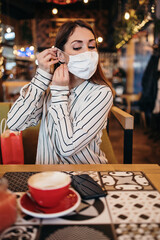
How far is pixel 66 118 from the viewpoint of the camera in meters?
1.27

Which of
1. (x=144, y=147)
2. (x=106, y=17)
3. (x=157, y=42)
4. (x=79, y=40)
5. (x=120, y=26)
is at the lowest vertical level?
(x=144, y=147)

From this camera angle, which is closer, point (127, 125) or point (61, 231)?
point (61, 231)

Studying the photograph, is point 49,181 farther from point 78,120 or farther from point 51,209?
point 78,120

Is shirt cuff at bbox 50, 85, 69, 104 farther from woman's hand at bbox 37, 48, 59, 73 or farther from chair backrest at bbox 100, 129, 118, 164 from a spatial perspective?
chair backrest at bbox 100, 129, 118, 164

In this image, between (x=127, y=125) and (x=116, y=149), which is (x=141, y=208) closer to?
(x=127, y=125)

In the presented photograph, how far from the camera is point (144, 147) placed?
4465mm

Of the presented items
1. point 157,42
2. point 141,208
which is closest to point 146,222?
point 141,208

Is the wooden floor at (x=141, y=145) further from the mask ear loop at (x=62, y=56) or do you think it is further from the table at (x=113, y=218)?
the table at (x=113, y=218)

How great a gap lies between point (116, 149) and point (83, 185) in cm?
355

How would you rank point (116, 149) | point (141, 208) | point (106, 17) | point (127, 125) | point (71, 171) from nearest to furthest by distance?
point (141, 208) → point (71, 171) → point (127, 125) → point (116, 149) → point (106, 17)

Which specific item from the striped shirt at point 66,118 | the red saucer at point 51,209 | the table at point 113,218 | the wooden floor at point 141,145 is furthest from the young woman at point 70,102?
the wooden floor at point 141,145

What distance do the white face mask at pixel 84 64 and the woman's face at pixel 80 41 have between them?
4 centimetres

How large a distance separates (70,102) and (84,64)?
0.79 feet

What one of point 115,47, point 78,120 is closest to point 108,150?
point 78,120
